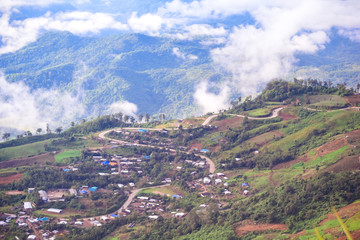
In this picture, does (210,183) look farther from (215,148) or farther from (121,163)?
(121,163)

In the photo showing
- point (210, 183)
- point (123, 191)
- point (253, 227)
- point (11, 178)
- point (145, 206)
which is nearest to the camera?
point (253, 227)

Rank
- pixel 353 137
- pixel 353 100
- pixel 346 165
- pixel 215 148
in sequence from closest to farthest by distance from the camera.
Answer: pixel 346 165 → pixel 353 137 → pixel 215 148 → pixel 353 100

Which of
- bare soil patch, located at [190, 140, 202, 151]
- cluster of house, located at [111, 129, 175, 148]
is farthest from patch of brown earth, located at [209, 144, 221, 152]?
cluster of house, located at [111, 129, 175, 148]

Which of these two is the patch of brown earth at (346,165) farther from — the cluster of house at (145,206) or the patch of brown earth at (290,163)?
the cluster of house at (145,206)

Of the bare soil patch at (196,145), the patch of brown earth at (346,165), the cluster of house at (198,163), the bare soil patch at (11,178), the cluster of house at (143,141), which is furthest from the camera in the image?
the cluster of house at (143,141)

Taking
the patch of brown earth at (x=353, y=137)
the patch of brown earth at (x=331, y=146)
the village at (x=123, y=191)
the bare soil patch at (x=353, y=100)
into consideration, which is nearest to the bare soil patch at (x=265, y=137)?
the village at (x=123, y=191)

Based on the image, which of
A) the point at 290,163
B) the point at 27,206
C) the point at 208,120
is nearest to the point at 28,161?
the point at 27,206
